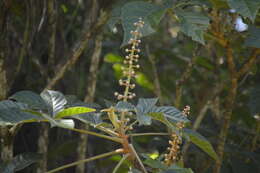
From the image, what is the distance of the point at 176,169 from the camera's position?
101 cm

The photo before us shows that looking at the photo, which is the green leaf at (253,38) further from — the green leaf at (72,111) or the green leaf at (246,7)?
the green leaf at (72,111)

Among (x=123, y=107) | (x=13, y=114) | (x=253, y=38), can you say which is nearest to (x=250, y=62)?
(x=253, y=38)

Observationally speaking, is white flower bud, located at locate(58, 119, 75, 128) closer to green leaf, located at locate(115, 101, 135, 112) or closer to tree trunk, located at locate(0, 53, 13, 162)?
green leaf, located at locate(115, 101, 135, 112)

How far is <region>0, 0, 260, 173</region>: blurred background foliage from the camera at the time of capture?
129 cm

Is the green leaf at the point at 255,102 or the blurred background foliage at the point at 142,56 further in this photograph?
the green leaf at the point at 255,102

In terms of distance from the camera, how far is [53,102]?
1.04 metres

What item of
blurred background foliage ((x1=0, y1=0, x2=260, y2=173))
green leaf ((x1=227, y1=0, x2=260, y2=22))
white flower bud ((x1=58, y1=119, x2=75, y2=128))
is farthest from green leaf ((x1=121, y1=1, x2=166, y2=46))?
white flower bud ((x1=58, y1=119, x2=75, y2=128))

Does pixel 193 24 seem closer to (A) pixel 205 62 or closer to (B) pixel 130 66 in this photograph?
(B) pixel 130 66

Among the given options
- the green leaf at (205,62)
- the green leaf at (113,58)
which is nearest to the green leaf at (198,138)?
the green leaf at (205,62)

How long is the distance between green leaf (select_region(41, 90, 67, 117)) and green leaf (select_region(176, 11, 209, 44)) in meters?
0.41

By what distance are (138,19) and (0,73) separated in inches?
21.3

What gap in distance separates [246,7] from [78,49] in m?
0.66

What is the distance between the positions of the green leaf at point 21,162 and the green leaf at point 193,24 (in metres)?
0.61

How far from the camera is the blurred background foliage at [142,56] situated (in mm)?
1293
